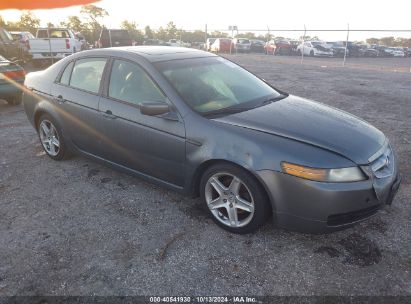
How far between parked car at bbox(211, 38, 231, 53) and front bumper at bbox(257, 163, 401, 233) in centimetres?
2796

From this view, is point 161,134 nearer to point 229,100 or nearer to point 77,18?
point 229,100

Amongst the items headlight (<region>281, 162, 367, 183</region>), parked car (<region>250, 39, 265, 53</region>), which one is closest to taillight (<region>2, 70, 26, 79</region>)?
headlight (<region>281, 162, 367, 183</region>)

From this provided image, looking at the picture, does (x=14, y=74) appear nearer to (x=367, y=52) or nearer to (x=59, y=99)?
(x=59, y=99)

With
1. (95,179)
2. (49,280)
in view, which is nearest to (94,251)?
(49,280)

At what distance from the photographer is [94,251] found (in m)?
3.00

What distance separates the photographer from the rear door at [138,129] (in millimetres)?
3352

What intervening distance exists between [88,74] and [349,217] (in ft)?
10.8

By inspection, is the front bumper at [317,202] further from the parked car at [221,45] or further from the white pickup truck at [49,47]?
the parked car at [221,45]

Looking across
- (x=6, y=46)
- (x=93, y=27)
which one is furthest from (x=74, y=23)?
(x=6, y=46)

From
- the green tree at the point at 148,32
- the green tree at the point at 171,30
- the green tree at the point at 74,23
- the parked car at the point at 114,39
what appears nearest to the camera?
the parked car at the point at 114,39

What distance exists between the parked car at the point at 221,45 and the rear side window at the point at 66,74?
2602cm

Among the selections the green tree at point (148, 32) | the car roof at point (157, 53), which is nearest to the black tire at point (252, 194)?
the car roof at point (157, 53)

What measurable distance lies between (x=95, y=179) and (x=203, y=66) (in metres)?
1.94

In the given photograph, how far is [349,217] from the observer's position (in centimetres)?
277
